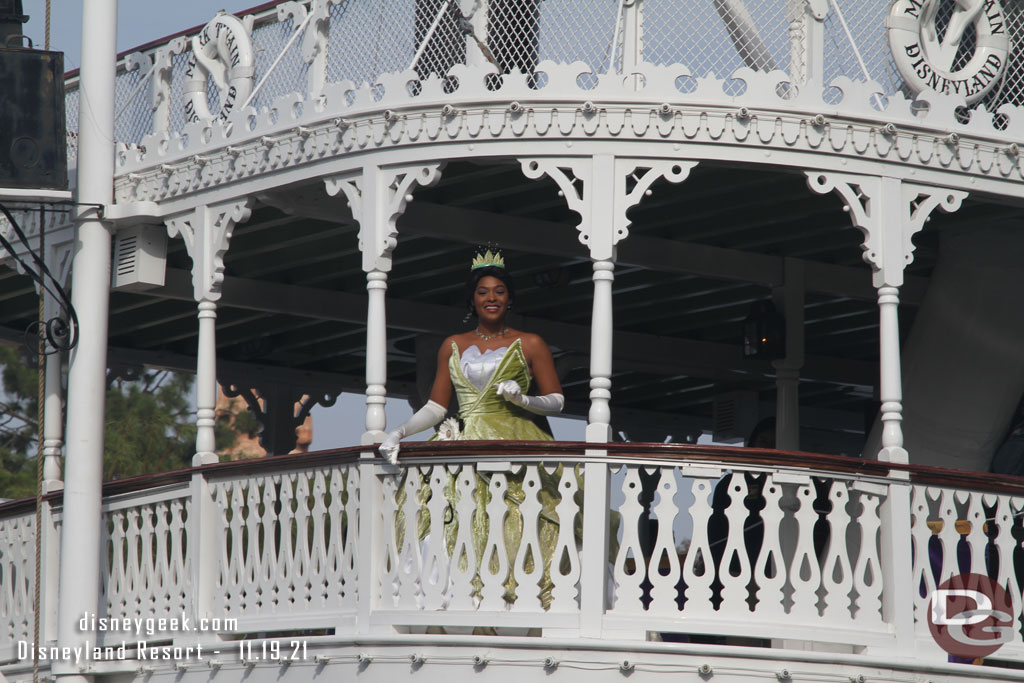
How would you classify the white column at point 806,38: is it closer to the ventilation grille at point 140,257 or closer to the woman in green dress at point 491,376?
the woman in green dress at point 491,376

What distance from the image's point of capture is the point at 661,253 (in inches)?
500

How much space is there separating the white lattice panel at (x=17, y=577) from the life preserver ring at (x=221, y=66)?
118 inches

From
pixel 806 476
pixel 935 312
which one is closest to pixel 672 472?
pixel 806 476

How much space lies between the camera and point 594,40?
1017cm

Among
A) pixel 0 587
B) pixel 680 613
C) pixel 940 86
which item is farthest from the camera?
pixel 0 587

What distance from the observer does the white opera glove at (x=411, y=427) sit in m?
9.97

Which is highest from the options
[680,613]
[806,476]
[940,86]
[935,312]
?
[940,86]

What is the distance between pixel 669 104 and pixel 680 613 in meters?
2.71

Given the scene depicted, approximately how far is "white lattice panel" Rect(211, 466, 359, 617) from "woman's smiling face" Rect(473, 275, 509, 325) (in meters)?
1.20

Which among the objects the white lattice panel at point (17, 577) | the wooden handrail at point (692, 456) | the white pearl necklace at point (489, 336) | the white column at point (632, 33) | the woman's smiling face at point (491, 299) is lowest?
the white lattice panel at point (17, 577)

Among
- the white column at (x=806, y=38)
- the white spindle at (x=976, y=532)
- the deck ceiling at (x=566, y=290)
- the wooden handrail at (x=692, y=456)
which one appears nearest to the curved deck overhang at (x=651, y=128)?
the white column at (x=806, y=38)

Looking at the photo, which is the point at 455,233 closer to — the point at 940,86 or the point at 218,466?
the point at 218,466

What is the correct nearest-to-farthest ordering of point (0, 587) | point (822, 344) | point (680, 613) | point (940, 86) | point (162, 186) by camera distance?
point (680, 613), point (940, 86), point (162, 186), point (0, 587), point (822, 344)

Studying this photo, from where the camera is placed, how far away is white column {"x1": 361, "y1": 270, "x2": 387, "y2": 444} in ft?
33.3
